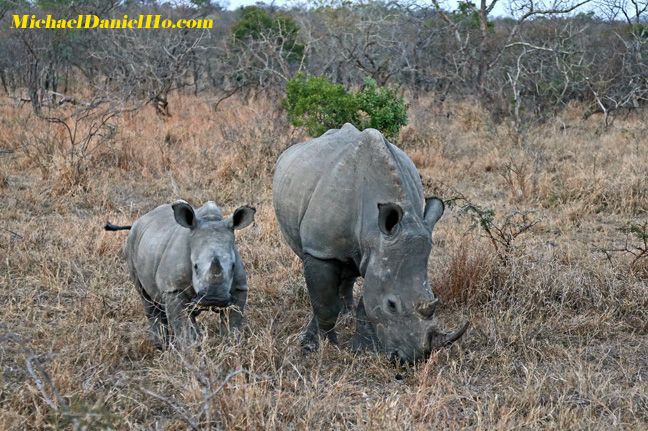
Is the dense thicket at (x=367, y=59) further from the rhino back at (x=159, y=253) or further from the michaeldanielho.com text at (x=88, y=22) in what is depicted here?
the rhino back at (x=159, y=253)

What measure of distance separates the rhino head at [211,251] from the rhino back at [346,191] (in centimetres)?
38

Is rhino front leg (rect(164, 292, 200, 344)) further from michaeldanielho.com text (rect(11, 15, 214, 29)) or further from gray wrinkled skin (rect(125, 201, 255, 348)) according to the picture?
michaeldanielho.com text (rect(11, 15, 214, 29))

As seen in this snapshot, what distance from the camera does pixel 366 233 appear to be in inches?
164

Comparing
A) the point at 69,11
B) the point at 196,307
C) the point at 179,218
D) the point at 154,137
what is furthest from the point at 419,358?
the point at 69,11

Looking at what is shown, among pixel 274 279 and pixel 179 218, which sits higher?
pixel 179 218

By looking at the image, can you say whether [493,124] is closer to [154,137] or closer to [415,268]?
[154,137]

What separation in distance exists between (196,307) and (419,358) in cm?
119

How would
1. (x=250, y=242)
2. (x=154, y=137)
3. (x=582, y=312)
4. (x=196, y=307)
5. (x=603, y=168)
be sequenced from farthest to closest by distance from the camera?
(x=154, y=137) → (x=603, y=168) → (x=250, y=242) → (x=582, y=312) → (x=196, y=307)

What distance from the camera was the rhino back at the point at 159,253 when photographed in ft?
14.6

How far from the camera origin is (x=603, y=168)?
1029 cm

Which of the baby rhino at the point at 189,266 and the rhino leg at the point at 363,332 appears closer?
the baby rhino at the point at 189,266

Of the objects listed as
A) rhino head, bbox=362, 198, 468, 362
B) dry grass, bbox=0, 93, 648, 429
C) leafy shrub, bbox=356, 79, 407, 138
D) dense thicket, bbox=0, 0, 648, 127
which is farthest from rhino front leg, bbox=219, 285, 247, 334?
dense thicket, bbox=0, 0, 648, 127

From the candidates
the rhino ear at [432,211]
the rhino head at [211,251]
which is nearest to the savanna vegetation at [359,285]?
the rhino head at [211,251]

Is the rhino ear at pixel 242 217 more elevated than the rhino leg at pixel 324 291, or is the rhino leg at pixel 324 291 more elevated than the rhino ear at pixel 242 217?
the rhino ear at pixel 242 217
